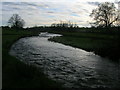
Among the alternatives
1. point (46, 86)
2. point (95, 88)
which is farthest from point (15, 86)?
point (95, 88)

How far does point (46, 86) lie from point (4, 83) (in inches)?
108

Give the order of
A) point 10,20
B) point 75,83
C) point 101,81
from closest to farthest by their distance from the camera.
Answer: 1. point 75,83
2. point 101,81
3. point 10,20

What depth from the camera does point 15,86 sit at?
28.8ft

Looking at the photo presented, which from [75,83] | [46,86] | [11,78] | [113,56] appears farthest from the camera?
[113,56]

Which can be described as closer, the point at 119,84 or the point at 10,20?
the point at 119,84

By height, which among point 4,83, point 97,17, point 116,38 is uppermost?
point 97,17

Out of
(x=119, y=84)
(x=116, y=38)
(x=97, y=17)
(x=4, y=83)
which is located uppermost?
(x=97, y=17)

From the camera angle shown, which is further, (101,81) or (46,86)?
(101,81)

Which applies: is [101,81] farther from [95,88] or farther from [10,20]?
[10,20]

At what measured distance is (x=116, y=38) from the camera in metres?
23.5

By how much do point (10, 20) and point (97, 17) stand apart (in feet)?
263

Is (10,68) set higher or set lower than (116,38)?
lower

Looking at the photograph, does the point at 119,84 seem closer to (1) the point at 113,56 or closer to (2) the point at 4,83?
(2) the point at 4,83

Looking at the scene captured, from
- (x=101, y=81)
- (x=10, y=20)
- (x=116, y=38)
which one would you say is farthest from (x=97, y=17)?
(x=10, y=20)
